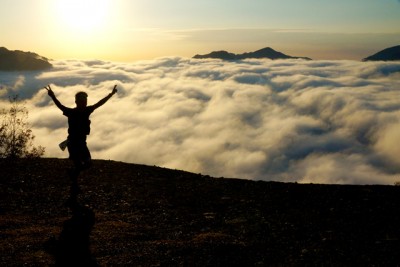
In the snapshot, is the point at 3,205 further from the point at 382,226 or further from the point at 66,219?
the point at 382,226

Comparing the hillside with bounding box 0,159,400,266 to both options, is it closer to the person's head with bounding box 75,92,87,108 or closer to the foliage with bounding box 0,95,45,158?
the person's head with bounding box 75,92,87,108

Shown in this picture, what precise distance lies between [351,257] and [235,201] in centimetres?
426

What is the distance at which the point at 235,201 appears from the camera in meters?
10.8

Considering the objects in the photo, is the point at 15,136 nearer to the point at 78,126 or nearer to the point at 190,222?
the point at 78,126

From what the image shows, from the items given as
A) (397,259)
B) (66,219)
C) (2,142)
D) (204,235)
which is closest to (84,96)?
(66,219)

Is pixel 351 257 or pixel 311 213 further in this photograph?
pixel 311 213

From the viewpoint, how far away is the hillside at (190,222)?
22.6 feet

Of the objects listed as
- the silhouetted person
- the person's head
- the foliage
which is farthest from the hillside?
the foliage

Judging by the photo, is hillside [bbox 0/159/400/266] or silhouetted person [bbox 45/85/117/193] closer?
hillside [bbox 0/159/400/266]

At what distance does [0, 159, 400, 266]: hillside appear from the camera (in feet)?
22.6

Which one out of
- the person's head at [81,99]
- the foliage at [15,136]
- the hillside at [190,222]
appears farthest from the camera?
the foliage at [15,136]

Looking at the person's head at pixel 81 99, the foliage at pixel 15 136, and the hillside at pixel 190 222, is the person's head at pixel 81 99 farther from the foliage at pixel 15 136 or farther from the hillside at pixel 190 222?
the foliage at pixel 15 136


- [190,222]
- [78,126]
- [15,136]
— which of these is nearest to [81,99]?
[78,126]

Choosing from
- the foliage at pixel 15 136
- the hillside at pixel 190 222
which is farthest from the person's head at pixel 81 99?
the foliage at pixel 15 136
